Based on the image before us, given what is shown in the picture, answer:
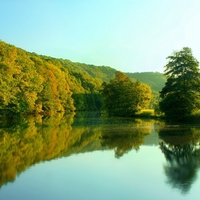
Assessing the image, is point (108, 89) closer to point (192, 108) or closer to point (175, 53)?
point (175, 53)

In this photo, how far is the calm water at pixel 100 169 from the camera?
34.9 feet

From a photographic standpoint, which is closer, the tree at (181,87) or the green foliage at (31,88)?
the tree at (181,87)

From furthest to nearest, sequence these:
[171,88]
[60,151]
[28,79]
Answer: [28,79], [171,88], [60,151]

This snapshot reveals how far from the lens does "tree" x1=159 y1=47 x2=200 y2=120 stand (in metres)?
42.1

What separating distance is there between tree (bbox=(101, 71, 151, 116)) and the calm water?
3519 centimetres

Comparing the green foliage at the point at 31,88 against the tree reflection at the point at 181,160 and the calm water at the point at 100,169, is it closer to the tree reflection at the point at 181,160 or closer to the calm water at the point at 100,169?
the calm water at the point at 100,169

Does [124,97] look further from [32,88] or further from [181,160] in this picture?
[181,160]

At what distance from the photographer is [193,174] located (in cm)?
1280

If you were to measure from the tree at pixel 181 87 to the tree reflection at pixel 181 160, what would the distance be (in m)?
19.2

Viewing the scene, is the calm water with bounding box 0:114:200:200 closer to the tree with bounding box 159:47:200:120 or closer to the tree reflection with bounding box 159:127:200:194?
the tree reflection with bounding box 159:127:200:194

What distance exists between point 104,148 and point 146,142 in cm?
400

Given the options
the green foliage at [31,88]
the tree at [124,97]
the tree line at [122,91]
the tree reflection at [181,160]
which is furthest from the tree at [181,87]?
the green foliage at [31,88]

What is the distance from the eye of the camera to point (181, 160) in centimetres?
1608

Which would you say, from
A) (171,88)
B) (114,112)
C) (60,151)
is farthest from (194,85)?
(60,151)
